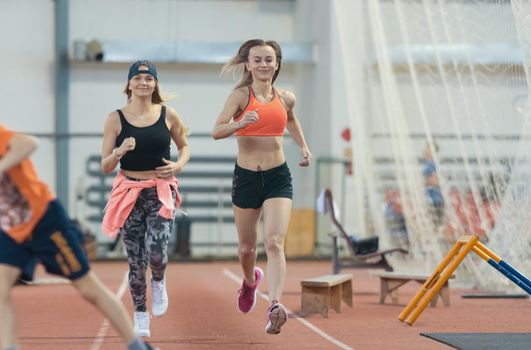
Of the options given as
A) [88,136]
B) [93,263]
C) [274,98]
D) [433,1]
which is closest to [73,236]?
[274,98]

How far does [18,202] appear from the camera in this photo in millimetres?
6801

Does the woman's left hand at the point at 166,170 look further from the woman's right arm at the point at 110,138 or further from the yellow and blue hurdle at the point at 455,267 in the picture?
the yellow and blue hurdle at the point at 455,267

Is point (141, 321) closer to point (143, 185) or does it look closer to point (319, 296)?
point (143, 185)

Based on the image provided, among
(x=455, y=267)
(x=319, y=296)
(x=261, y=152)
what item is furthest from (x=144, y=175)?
(x=319, y=296)

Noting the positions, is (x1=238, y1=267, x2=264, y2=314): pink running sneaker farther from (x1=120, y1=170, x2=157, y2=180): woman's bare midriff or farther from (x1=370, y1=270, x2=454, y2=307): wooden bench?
(x1=370, y1=270, x2=454, y2=307): wooden bench

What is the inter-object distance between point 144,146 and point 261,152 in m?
1.05

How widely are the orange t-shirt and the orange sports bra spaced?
3299 mm

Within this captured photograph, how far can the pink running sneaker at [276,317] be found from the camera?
362 inches

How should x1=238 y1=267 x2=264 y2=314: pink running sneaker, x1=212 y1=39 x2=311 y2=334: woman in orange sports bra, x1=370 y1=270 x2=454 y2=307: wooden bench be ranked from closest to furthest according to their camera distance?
1. x1=212 y1=39 x2=311 y2=334: woman in orange sports bra
2. x1=238 y1=267 x2=264 y2=314: pink running sneaker
3. x1=370 y1=270 x2=454 y2=307: wooden bench

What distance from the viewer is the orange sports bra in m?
9.88

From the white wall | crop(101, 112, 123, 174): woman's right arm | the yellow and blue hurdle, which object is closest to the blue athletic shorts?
crop(101, 112, 123, 174): woman's right arm

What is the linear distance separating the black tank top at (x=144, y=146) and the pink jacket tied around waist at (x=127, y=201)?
0.13 metres

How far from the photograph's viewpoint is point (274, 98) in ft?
32.9

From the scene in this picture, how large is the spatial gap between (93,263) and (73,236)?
1665 cm
